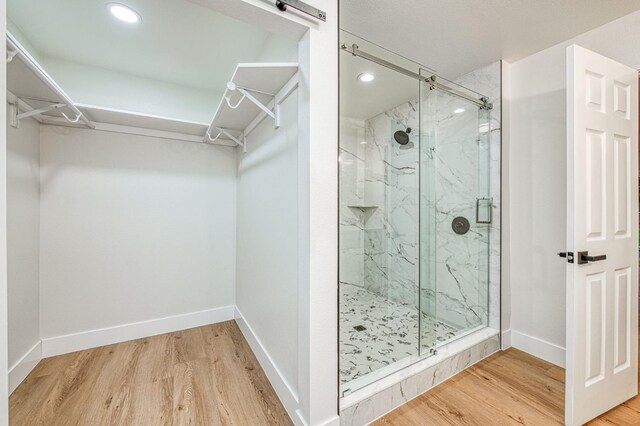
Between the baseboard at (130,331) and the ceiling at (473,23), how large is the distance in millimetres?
2833

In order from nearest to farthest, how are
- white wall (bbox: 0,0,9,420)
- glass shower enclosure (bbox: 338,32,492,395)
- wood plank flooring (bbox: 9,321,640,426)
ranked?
white wall (bbox: 0,0,9,420)
wood plank flooring (bbox: 9,321,640,426)
glass shower enclosure (bbox: 338,32,492,395)

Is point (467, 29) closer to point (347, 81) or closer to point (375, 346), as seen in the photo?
point (347, 81)

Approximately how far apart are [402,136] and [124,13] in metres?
2.28

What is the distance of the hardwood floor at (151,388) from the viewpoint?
5.09ft

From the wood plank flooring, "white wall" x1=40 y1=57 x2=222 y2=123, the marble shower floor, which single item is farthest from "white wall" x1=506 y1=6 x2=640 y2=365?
"white wall" x1=40 y1=57 x2=222 y2=123

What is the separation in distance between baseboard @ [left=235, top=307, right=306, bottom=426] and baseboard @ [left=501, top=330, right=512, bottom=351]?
1821 millimetres

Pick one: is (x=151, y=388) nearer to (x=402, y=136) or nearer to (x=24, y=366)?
(x=24, y=366)

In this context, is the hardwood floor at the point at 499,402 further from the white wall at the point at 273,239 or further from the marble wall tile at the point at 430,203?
the white wall at the point at 273,239

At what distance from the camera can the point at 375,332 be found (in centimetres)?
236

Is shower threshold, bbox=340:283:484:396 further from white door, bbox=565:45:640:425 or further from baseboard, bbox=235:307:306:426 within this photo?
white door, bbox=565:45:640:425

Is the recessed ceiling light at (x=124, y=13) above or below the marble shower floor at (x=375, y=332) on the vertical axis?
above

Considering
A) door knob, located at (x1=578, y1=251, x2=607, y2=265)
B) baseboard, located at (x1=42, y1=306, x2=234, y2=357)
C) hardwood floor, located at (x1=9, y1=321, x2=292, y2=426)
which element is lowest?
hardwood floor, located at (x1=9, y1=321, x2=292, y2=426)

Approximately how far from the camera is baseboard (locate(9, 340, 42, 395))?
1.73 metres

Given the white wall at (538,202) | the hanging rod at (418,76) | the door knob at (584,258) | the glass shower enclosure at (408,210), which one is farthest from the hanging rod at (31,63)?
the white wall at (538,202)
